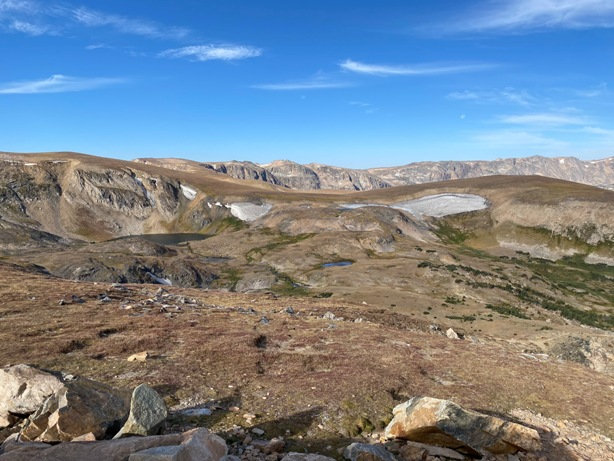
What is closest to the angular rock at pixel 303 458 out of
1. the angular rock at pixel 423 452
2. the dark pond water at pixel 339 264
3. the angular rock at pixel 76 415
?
the angular rock at pixel 423 452

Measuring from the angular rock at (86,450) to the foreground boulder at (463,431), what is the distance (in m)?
9.31

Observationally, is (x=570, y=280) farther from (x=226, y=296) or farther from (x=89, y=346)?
(x=89, y=346)

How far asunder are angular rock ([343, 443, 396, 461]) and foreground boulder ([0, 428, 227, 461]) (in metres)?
5.27

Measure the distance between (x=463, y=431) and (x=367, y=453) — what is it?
3959 mm

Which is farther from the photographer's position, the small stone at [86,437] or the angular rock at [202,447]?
the small stone at [86,437]

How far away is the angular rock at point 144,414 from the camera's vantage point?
41.3ft

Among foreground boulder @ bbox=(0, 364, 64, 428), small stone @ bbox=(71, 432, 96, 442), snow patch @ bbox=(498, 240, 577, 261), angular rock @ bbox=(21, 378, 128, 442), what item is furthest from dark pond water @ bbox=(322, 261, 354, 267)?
small stone @ bbox=(71, 432, 96, 442)

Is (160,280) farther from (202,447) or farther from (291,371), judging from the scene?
(202,447)

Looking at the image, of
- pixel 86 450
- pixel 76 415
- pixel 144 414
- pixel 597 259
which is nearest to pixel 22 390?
pixel 76 415

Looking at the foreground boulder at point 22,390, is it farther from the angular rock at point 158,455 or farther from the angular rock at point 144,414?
the angular rock at point 158,455

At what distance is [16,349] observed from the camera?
2286cm

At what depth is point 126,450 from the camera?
33.0 feet

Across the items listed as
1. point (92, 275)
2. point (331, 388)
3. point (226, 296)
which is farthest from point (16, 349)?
point (92, 275)

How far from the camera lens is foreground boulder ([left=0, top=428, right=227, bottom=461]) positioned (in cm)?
959
